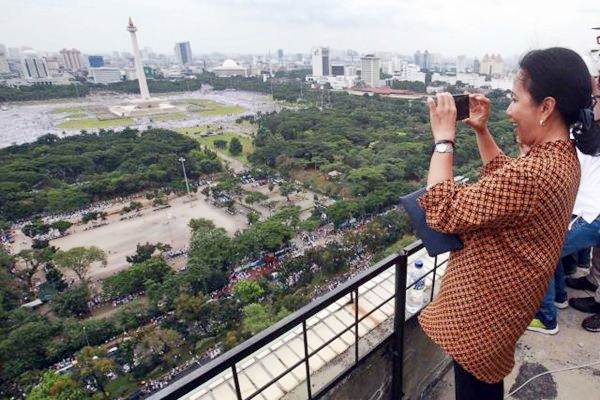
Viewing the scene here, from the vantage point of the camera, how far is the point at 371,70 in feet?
188

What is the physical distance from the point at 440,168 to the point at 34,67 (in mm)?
83608

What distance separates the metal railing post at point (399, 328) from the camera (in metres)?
1.53

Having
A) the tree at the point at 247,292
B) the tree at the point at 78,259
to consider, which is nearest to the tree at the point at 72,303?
the tree at the point at 78,259

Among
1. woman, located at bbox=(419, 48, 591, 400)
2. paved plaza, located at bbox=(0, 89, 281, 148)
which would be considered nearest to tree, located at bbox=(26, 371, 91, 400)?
woman, located at bbox=(419, 48, 591, 400)

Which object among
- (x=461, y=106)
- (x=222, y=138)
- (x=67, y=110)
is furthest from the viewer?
(x=67, y=110)

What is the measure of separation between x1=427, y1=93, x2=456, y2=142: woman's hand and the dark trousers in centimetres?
71

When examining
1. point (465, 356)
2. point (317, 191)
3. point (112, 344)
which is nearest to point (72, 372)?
point (112, 344)

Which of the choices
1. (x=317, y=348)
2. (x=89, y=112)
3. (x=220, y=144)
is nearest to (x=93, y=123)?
(x=89, y=112)

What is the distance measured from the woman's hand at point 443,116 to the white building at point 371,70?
58.7m

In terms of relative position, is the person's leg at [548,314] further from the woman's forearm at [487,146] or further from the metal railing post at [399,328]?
the woman's forearm at [487,146]

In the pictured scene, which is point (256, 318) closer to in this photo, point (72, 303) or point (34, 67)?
point (72, 303)

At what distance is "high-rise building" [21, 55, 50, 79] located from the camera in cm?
6544

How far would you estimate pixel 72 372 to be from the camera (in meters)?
7.24

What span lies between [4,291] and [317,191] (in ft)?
39.3
